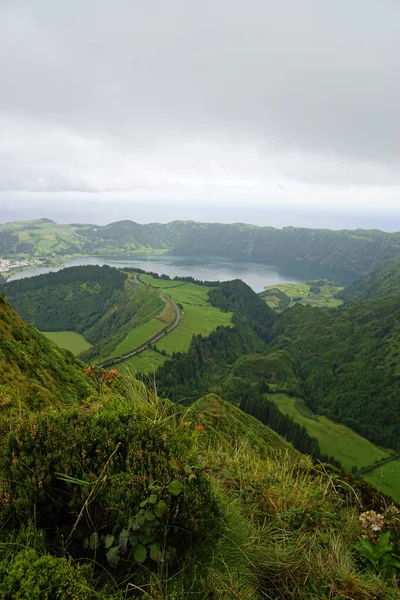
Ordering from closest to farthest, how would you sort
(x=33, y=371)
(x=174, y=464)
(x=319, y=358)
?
(x=174, y=464), (x=33, y=371), (x=319, y=358)

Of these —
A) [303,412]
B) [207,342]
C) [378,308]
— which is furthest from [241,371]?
[378,308]

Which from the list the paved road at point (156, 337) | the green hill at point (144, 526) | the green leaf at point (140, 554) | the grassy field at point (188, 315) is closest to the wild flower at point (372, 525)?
the green hill at point (144, 526)

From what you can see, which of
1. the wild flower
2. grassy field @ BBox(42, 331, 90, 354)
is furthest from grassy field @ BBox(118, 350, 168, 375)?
the wild flower

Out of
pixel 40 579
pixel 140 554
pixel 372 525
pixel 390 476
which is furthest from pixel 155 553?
pixel 390 476

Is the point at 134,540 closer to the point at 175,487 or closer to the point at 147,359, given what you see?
the point at 175,487

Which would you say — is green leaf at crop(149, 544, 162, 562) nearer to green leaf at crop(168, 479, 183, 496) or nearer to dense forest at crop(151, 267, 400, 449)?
green leaf at crop(168, 479, 183, 496)

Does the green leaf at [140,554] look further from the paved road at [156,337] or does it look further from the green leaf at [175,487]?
the paved road at [156,337]

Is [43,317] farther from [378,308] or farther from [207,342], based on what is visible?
[378,308]
